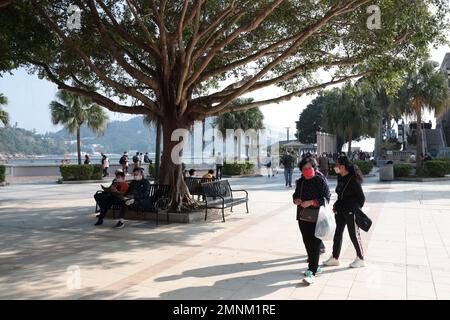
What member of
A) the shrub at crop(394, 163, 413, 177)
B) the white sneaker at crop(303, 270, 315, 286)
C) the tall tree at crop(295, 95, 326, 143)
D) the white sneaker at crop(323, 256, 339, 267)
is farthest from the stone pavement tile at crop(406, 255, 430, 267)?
the tall tree at crop(295, 95, 326, 143)

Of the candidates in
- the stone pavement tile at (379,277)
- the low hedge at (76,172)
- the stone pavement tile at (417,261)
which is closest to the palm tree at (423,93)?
the low hedge at (76,172)

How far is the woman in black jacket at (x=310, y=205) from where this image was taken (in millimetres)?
5270

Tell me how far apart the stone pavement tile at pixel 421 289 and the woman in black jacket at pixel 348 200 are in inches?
34.1

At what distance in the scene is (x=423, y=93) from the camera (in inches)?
901

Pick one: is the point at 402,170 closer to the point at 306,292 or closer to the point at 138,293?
the point at 306,292

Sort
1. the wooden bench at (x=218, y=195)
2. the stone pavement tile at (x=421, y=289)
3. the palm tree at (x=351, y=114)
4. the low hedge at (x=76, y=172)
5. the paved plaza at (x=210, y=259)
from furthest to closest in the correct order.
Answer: the palm tree at (x=351, y=114), the low hedge at (x=76, y=172), the wooden bench at (x=218, y=195), the paved plaza at (x=210, y=259), the stone pavement tile at (x=421, y=289)

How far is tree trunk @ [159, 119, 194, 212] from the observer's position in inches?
404

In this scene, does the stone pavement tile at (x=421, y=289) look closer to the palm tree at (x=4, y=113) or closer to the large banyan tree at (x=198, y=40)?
the large banyan tree at (x=198, y=40)

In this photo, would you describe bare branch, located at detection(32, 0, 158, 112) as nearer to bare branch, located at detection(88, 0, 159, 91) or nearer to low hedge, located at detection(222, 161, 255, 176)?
bare branch, located at detection(88, 0, 159, 91)

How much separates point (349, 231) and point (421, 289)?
1213 millimetres

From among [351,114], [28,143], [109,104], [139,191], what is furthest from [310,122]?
[28,143]

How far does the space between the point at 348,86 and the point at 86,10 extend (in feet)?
24.6

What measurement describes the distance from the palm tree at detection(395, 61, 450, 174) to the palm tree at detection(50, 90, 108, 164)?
17.6 meters
